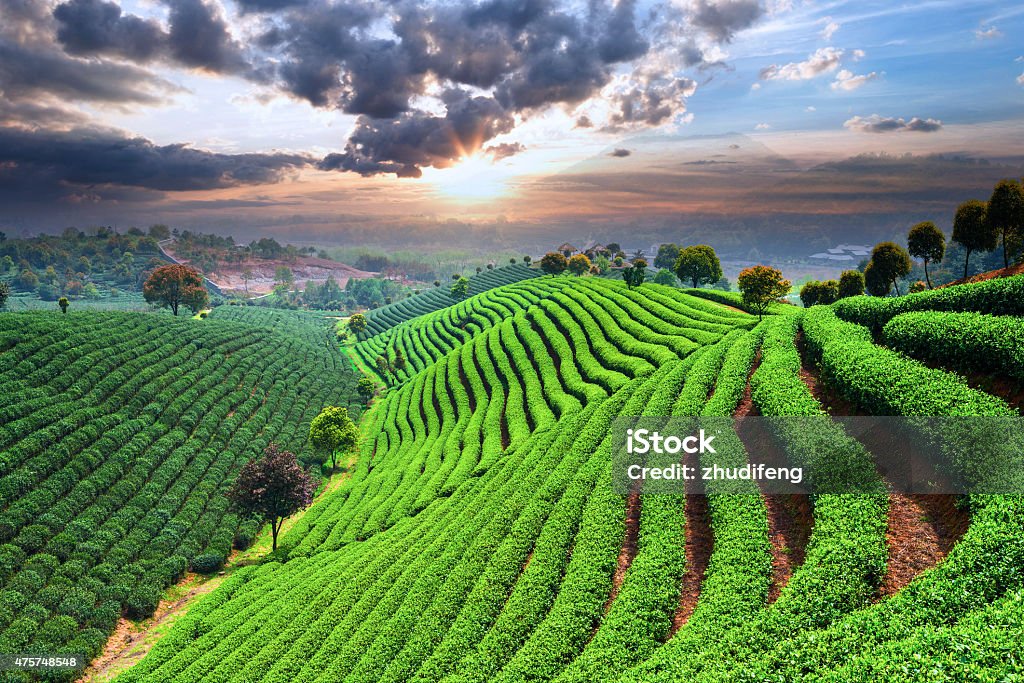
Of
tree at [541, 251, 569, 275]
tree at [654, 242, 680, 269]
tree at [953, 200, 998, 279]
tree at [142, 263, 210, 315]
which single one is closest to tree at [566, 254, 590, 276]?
tree at [541, 251, 569, 275]

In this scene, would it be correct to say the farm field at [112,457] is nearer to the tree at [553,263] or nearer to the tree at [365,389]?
the tree at [365,389]

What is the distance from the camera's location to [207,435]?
5344cm

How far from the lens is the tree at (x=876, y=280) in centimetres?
5453

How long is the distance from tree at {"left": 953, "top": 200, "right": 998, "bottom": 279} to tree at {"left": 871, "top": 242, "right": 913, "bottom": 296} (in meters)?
10.1

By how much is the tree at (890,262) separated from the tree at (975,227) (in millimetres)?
10132

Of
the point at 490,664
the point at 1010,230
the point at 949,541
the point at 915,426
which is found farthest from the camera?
the point at 1010,230

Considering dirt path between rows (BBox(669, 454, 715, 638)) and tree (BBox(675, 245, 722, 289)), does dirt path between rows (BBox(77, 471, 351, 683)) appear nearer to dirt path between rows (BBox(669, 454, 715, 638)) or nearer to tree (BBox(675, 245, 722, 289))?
dirt path between rows (BBox(669, 454, 715, 638))

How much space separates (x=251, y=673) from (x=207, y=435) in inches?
1498

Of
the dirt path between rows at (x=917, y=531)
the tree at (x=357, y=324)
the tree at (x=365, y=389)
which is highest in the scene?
the dirt path between rows at (x=917, y=531)

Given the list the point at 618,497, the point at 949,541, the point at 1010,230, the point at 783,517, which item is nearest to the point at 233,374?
the point at 618,497

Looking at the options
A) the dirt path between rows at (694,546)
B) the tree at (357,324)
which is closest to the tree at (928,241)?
the dirt path between rows at (694,546)

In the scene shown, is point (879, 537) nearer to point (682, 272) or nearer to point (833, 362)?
point (833, 362)

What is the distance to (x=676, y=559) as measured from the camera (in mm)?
18422

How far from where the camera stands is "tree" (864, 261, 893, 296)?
5453cm
